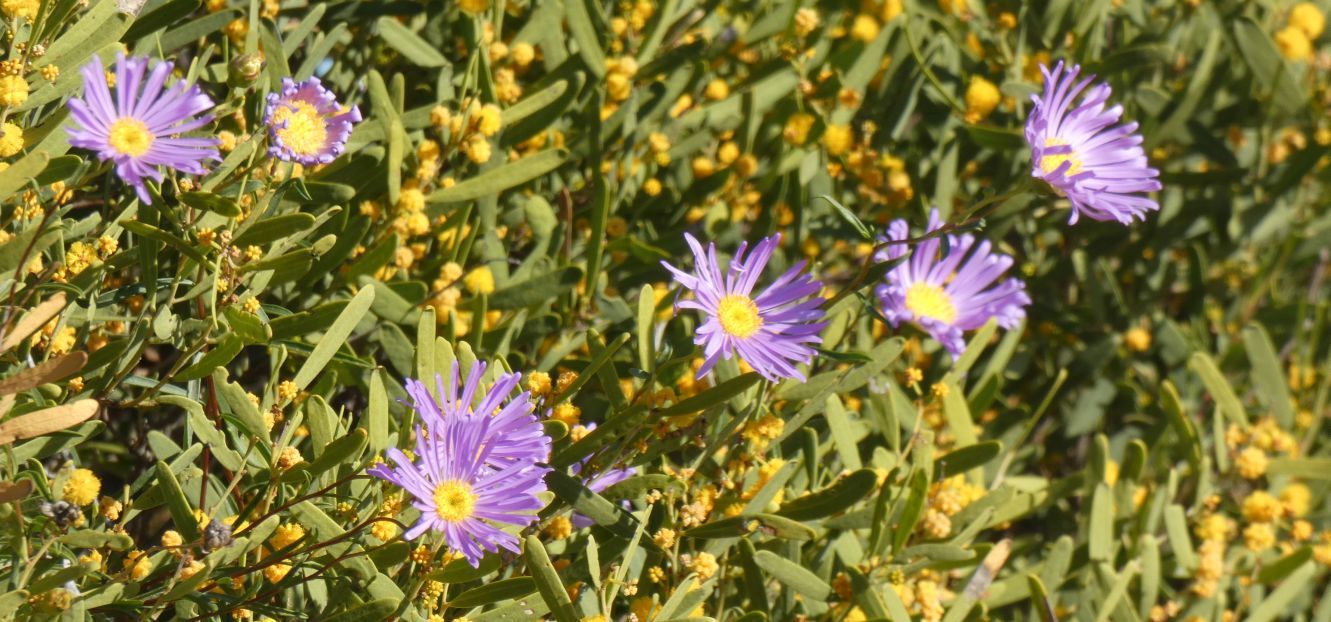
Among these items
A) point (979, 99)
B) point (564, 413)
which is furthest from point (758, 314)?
point (979, 99)

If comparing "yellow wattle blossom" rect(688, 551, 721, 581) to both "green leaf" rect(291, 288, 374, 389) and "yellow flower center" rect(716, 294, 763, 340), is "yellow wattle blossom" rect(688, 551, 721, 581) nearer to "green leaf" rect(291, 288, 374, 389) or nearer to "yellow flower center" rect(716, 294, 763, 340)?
"yellow flower center" rect(716, 294, 763, 340)

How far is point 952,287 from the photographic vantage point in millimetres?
1883

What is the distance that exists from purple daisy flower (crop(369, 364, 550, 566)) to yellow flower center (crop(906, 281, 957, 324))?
0.77m

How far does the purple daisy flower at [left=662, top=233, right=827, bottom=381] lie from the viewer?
1287 millimetres

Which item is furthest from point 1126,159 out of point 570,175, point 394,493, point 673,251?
point 394,493

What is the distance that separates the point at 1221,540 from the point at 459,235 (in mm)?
1303

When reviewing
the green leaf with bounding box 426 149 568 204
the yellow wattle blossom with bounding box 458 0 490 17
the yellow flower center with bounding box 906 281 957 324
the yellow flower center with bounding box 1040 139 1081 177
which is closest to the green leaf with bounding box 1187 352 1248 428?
the yellow flower center with bounding box 906 281 957 324

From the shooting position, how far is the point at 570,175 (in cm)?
190

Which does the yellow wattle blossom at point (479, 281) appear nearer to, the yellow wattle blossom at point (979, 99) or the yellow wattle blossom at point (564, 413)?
the yellow wattle blossom at point (564, 413)

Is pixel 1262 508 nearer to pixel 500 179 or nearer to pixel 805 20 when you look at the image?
pixel 805 20

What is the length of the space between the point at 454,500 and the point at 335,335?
252 millimetres

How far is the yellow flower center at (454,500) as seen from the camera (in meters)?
1.14

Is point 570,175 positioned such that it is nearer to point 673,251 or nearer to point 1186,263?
point 673,251

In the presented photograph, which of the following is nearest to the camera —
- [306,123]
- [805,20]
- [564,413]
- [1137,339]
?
[306,123]
